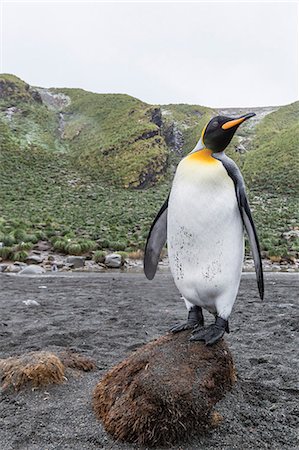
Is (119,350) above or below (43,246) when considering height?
above

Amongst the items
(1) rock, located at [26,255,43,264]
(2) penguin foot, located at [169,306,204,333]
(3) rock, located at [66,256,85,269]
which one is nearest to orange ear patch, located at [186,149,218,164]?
(2) penguin foot, located at [169,306,204,333]

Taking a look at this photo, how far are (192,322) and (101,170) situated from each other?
37.8 meters

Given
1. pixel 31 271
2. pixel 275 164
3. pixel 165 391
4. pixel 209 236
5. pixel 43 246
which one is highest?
pixel 209 236

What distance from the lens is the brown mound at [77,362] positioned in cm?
320

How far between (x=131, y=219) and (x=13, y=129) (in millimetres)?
27034

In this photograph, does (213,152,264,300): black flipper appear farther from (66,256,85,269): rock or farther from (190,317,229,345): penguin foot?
(66,256,85,269): rock

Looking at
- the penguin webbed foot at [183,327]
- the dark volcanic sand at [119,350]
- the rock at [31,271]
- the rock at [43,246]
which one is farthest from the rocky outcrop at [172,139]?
the penguin webbed foot at [183,327]

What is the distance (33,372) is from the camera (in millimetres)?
2893

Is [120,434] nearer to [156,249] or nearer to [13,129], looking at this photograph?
[156,249]

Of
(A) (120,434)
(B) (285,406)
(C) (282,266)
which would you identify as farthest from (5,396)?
(C) (282,266)

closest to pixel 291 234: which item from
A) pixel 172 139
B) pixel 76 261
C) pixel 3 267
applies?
pixel 76 261

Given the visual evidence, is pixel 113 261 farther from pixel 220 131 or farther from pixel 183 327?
pixel 220 131

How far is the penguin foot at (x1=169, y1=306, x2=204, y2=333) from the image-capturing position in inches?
109

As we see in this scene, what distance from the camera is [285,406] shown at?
265cm
